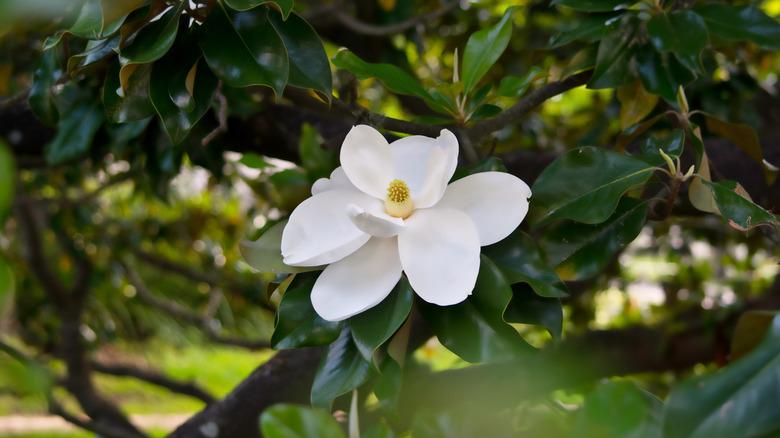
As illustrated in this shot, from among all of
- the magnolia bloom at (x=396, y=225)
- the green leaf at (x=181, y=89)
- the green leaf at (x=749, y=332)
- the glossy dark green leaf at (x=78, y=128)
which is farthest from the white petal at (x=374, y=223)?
the glossy dark green leaf at (x=78, y=128)

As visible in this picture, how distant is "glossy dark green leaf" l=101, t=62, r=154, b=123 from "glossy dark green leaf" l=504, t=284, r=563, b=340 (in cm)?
40

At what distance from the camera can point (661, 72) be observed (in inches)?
37.1

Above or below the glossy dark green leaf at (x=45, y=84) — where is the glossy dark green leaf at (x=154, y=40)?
above

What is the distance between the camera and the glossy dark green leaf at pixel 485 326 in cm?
66

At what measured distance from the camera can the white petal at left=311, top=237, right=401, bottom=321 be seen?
2.15 feet

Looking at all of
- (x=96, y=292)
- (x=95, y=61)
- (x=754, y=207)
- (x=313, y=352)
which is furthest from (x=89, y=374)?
(x=96, y=292)

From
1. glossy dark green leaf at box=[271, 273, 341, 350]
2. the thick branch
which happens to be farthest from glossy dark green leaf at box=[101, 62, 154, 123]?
the thick branch

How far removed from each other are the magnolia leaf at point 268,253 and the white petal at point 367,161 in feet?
0.30

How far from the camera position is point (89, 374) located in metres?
2.25

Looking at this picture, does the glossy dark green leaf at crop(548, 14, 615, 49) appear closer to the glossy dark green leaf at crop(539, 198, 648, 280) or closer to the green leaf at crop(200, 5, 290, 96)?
the glossy dark green leaf at crop(539, 198, 648, 280)

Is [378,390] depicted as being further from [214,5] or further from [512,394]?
[214,5]

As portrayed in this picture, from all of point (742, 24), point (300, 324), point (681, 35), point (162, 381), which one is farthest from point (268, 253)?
point (162, 381)

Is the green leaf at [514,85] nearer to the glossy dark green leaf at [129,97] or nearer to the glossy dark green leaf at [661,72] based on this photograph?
the glossy dark green leaf at [661,72]

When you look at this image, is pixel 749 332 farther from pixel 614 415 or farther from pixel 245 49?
pixel 245 49
